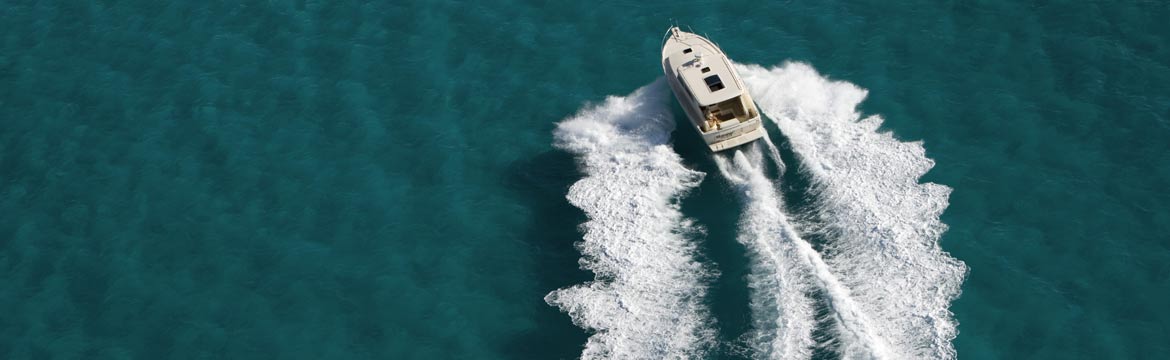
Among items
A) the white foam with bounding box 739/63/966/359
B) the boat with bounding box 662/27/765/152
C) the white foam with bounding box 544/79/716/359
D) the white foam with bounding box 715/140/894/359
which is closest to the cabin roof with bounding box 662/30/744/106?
the boat with bounding box 662/27/765/152

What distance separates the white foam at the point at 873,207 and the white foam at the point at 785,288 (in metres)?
0.77

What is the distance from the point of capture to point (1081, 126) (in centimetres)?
5509

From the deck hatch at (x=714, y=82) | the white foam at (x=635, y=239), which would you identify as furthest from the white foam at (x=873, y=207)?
the white foam at (x=635, y=239)

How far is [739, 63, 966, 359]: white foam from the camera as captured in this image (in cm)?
4731

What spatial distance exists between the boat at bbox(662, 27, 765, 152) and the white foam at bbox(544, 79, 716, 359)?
1871 millimetres

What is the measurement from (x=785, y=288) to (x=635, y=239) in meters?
6.98

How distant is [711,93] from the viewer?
2140 inches

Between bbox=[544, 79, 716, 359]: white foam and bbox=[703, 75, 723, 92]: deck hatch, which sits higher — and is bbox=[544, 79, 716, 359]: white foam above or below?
below

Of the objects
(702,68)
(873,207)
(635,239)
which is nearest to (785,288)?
(873,207)

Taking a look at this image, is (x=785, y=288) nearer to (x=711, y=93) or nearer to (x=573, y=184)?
(x=711, y=93)

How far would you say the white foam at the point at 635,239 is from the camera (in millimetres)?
48531

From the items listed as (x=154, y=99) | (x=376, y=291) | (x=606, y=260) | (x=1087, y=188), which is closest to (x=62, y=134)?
(x=154, y=99)

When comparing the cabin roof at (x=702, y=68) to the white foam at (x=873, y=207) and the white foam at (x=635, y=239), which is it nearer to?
the white foam at (x=635, y=239)

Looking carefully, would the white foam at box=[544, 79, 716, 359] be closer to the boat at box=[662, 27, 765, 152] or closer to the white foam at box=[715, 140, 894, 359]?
the boat at box=[662, 27, 765, 152]
